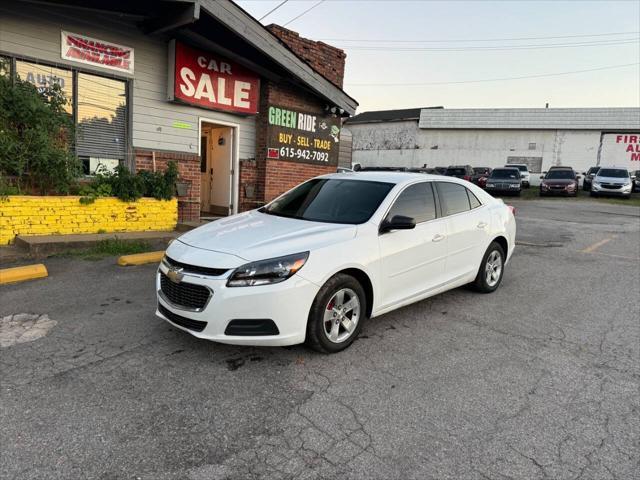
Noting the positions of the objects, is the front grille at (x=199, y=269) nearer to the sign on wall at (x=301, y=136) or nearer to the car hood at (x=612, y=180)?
the sign on wall at (x=301, y=136)

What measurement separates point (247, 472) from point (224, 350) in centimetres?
159

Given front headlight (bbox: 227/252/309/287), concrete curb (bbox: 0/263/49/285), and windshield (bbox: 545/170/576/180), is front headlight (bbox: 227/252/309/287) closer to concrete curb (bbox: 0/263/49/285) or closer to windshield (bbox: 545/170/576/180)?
concrete curb (bbox: 0/263/49/285)

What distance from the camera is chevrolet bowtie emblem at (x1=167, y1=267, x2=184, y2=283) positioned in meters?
3.77

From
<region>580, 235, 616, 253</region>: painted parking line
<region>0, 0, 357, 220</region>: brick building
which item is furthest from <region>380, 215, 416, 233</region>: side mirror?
<region>580, 235, 616, 253</region>: painted parking line

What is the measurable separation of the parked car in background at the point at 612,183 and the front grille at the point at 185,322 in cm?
2712

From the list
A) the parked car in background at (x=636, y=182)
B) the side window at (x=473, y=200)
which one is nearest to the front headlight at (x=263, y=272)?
the side window at (x=473, y=200)

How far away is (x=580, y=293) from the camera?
20.5 ft

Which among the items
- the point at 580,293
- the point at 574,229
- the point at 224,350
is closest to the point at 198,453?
the point at 224,350

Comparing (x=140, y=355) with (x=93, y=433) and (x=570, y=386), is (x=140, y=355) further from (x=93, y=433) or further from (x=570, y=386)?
(x=570, y=386)

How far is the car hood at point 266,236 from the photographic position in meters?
3.73

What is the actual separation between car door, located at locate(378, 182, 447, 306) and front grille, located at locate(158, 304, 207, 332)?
66.7 inches

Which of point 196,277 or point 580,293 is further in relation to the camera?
point 580,293

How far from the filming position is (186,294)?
376cm

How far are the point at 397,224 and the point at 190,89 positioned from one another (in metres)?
7.35
